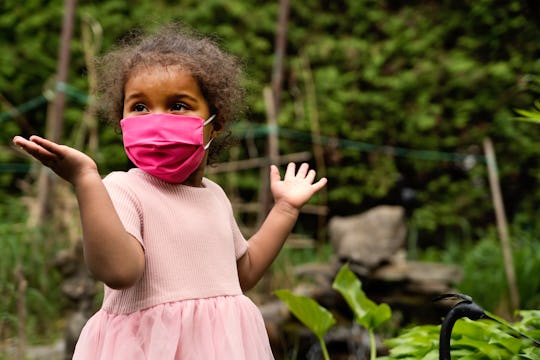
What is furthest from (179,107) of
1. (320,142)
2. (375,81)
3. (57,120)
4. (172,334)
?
(375,81)

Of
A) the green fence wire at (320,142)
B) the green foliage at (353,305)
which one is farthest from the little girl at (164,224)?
the green fence wire at (320,142)

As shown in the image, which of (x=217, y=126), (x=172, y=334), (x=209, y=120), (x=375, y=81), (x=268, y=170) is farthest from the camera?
(x=375, y=81)

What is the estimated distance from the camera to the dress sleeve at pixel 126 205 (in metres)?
1.29

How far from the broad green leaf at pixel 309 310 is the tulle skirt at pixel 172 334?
445 millimetres

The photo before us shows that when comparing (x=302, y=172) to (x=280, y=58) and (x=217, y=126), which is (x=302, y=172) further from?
(x=280, y=58)

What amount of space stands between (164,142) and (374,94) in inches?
200

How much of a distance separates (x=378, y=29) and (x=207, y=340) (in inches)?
219

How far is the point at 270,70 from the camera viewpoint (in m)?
6.43

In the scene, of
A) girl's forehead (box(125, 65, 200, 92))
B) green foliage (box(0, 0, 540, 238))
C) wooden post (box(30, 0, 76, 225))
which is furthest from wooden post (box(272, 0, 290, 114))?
girl's forehead (box(125, 65, 200, 92))

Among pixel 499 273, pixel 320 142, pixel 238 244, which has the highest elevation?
pixel 320 142

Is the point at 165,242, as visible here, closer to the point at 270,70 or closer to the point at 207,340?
the point at 207,340

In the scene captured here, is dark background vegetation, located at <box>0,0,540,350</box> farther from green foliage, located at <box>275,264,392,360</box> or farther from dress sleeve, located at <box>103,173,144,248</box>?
dress sleeve, located at <box>103,173,144,248</box>

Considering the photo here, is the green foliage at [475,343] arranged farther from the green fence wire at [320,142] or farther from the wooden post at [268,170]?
the green fence wire at [320,142]

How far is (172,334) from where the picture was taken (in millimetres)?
1267
